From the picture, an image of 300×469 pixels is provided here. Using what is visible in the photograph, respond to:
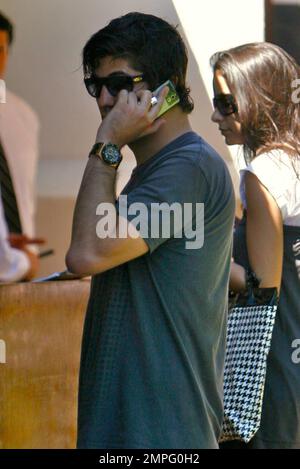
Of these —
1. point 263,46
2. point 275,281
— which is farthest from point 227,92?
point 275,281

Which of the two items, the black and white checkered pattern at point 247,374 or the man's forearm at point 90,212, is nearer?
the man's forearm at point 90,212

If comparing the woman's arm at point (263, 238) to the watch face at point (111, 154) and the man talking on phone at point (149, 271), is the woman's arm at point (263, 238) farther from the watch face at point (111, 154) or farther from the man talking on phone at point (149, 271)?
the watch face at point (111, 154)

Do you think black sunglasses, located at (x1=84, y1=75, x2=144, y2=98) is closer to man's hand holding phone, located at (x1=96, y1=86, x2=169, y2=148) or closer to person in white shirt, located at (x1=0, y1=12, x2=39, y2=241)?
man's hand holding phone, located at (x1=96, y1=86, x2=169, y2=148)

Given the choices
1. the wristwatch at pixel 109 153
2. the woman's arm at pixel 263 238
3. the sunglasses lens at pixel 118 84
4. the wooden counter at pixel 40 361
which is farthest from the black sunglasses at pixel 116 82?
the wooden counter at pixel 40 361

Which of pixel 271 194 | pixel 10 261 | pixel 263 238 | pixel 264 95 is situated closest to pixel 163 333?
pixel 263 238

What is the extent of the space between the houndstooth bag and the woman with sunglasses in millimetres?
81

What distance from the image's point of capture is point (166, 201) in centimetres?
255

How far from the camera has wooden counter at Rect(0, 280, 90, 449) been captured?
12.6 feet

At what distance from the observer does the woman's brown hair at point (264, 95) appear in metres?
3.40

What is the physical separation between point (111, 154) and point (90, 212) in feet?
0.57

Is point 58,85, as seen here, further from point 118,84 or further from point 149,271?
point 149,271

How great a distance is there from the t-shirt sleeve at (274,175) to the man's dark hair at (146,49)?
55 cm

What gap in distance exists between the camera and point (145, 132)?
2.71 meters
